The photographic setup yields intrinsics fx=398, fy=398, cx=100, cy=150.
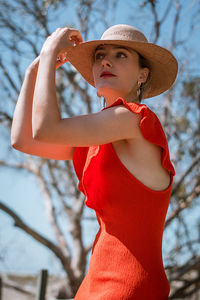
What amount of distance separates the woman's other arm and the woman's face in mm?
312

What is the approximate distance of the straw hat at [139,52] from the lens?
167 cm

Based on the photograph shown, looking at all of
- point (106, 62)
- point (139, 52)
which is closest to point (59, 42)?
point (106, 62)

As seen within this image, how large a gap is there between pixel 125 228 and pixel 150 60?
2.73 feet

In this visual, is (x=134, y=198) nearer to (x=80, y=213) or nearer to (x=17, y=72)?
(x=80, y=213)

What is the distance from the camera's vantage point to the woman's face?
5.43 feet

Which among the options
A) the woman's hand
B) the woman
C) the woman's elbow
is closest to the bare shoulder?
the woman

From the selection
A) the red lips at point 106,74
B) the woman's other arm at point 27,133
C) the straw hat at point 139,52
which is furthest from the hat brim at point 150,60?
the woman's other arm at point 27,133

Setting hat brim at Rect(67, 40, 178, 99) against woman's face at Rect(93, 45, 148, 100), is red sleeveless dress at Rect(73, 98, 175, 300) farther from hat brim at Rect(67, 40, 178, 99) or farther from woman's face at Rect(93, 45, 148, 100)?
hat brim at Rect(67, 40, 178, 99)

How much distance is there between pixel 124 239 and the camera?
1.33 m

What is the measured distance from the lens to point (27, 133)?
5.76 ft

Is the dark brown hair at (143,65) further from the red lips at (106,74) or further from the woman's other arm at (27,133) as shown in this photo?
the woman's other arm at (27,133)

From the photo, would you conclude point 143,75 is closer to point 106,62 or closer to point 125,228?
point 106,62

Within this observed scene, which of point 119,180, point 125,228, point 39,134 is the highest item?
point 39,134

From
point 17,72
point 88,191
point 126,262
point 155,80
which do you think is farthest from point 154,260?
point 17,72
